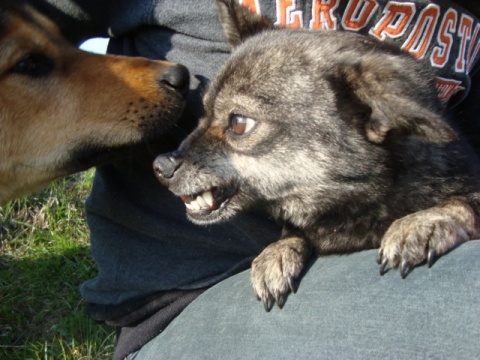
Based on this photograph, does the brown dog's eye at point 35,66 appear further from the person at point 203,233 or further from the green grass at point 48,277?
the green grass at point 48,277

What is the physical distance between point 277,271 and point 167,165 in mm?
604

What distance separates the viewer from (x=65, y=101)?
8.45 ft

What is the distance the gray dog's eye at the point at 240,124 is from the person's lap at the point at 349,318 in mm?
600

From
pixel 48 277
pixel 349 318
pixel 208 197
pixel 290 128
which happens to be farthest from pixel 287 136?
pixel 48 277

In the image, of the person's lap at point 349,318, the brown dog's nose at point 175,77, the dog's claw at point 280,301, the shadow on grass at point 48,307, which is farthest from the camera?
the shadow on grass at point 48,307

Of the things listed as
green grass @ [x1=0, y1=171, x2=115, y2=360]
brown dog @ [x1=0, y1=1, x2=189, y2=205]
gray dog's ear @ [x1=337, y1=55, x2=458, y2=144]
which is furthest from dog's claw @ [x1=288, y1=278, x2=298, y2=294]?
green grass @ [x1=0, y1=171, x2=115, y2=360]

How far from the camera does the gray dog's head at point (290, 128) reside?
2.19 meters

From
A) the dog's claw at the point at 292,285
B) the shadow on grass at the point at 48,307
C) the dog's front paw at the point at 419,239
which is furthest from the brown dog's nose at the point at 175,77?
the shadow on grass at the point at 48,307

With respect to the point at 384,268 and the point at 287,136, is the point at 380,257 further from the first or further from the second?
the point at 287,136

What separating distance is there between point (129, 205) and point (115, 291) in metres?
0.38

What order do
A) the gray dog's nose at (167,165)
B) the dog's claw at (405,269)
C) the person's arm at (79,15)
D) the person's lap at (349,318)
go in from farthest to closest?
1. the person's arm at (79,15)
2. the gray dog's nose at (167,165)
3. the dog's claw at (405,269)
4. the person's lap at (349,318)

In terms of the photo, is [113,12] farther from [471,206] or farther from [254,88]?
[471,206]

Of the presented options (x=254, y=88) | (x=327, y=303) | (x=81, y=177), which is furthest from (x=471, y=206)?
(x=81, y=177)

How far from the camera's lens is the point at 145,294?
96.8 inches
